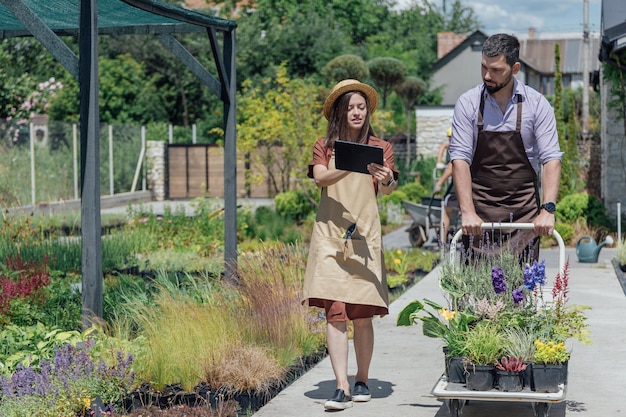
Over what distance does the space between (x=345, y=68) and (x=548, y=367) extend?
33.2 meters

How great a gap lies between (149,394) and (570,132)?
16831mm

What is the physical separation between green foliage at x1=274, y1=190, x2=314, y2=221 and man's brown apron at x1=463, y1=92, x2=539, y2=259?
43.3 feet

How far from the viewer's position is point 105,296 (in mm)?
8648

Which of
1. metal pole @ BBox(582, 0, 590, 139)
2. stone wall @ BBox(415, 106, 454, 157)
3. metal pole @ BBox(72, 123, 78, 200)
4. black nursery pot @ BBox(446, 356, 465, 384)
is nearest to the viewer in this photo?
black nursery pot @ BBox(446, 356, 465, 384)

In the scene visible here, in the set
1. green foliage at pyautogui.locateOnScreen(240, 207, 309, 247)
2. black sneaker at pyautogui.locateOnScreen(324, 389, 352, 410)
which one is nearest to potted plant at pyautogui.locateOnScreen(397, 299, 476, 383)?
black sneaker at pyautogui.locateOnScreen(324, 389, 352, 410)

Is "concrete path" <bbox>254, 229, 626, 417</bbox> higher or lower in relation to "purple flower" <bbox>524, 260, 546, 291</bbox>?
lower

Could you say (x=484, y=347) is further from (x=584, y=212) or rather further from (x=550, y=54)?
(x=550, y=54)

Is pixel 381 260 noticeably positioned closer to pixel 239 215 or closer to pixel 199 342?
pixel 199 342

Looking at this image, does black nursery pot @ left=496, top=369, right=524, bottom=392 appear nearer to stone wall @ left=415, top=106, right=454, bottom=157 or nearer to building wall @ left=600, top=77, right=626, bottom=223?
building wall @ left=600, top=77, right=626, bottom=223

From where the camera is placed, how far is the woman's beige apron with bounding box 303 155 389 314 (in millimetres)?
6020

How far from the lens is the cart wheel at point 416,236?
15.2 meters

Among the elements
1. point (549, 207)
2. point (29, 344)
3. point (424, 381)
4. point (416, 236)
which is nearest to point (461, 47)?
point (416, 236)

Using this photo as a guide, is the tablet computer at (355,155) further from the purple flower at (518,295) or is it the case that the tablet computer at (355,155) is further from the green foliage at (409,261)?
the green foliage at (409,261)

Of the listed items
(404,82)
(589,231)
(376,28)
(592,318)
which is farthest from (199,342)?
(376,28)
